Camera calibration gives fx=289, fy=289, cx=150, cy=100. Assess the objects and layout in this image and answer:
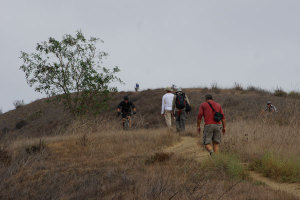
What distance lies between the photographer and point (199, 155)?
28.9ft

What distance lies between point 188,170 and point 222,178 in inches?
30.8

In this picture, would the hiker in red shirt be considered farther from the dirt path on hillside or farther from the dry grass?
the dry grass

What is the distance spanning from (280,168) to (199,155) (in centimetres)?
274

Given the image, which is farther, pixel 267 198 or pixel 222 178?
pixel 222 178

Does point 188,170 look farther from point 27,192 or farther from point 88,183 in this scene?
point 27,192

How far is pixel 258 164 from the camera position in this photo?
23.1 ft

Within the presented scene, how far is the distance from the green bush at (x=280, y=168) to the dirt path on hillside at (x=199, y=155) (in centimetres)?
15

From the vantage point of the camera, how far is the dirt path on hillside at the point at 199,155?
558 cm

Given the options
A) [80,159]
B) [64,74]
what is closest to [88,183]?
[80,159]

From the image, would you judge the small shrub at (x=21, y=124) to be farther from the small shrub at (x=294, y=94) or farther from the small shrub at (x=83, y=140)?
the small shrub at (x=294, y=94)

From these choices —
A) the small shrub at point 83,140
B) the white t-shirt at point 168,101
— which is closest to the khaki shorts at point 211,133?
the small shrub at point 83,140

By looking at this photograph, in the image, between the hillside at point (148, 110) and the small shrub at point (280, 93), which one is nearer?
the hillside at point (148, 110)

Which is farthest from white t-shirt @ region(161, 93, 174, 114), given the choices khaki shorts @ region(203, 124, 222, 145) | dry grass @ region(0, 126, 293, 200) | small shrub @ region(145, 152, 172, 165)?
small shrub @ region(145, 152, 172, 165)

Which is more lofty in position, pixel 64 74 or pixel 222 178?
pixel 64 74
